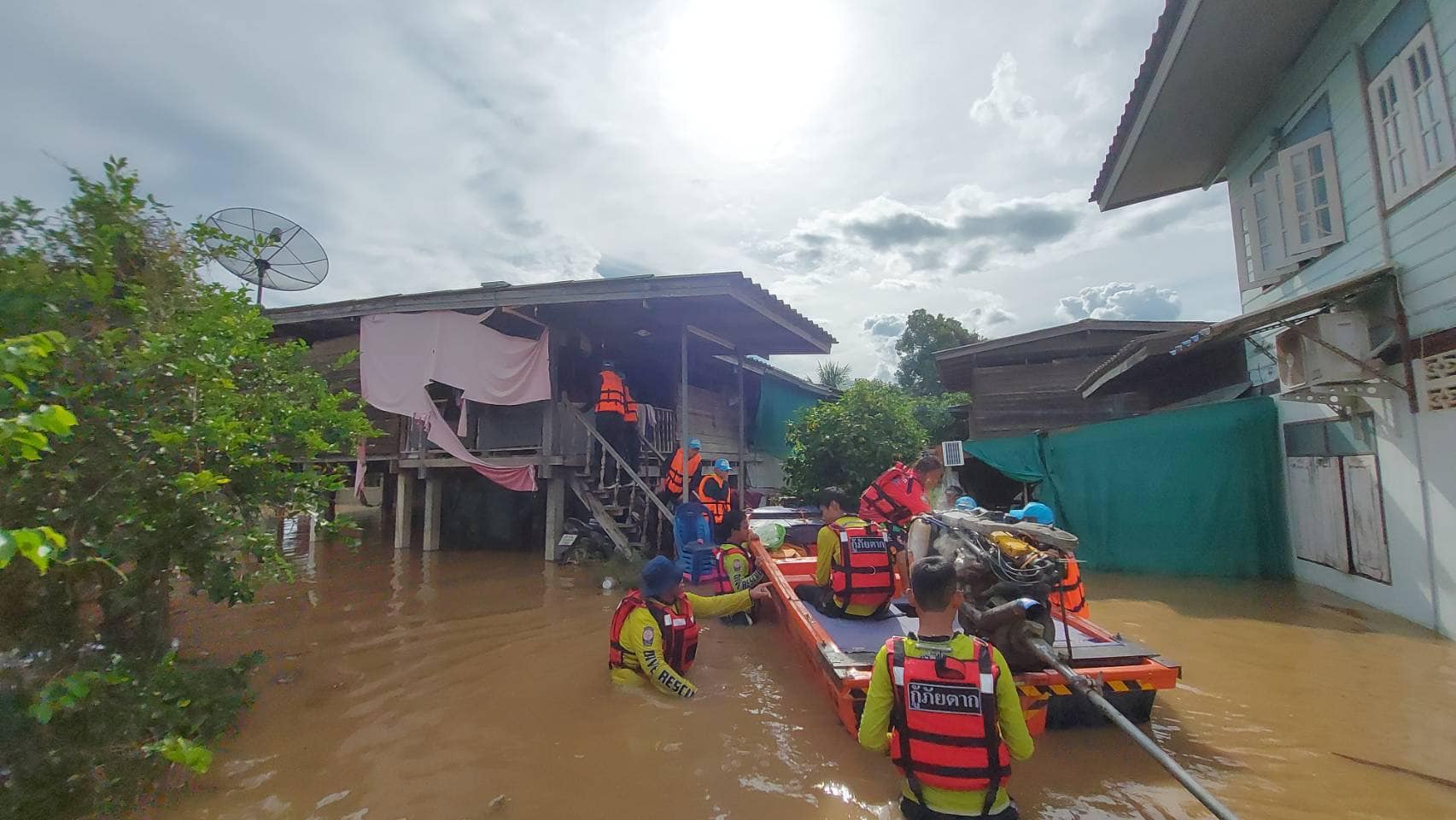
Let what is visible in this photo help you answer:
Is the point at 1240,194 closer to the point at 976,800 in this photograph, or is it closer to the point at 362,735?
the point at 976,800

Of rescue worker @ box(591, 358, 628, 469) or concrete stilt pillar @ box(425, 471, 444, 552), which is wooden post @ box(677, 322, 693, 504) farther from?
concrete stilt pillar @ box(425, 471, 444, 552)

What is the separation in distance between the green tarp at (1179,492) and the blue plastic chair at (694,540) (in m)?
5.45

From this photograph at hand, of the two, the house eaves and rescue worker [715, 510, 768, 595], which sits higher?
the house eaves

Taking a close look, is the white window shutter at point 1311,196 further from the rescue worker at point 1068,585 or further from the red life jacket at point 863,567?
the red life jacket at point 863,567

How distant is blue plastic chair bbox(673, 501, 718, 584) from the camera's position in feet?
27.9

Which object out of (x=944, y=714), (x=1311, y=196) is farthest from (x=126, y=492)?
(x=1311, y=196)

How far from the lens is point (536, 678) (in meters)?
5.38

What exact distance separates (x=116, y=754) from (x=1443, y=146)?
954 cm

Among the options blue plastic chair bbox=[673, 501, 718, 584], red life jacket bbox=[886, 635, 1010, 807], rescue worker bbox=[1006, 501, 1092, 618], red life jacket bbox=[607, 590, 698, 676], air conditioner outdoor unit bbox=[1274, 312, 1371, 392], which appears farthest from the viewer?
blue plastic chair bbox=[673, 501, 718, 584]

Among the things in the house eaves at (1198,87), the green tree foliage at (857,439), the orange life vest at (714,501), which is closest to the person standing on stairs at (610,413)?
the orange life vest at (714,501)

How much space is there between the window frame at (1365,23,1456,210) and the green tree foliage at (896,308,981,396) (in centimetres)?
2363

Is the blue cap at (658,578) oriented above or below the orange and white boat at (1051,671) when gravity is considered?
above

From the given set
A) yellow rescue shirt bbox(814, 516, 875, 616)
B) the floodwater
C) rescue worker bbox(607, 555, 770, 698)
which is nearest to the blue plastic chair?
the floodwater

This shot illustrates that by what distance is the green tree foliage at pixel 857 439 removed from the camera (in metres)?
10.5
